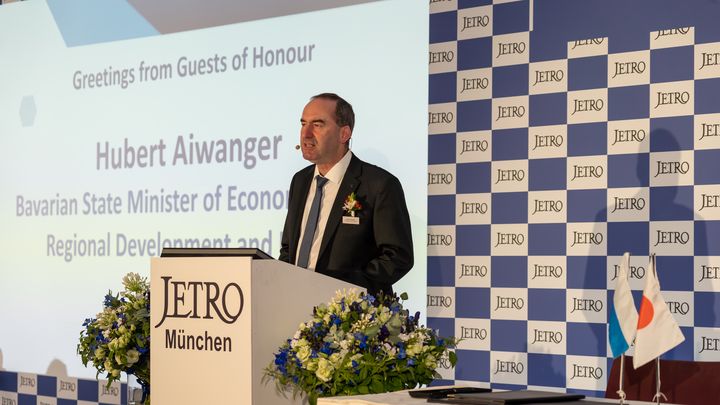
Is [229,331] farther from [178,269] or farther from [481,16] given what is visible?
[481,16]

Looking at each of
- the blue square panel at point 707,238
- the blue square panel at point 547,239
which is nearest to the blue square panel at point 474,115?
the blue square panel at point 547,239

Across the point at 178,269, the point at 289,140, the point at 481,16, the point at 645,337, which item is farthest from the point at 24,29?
the point at 645,337

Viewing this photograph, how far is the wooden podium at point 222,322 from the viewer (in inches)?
111

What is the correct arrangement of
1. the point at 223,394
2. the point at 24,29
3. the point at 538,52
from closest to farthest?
the point at 223,394 < the point at 538,52 < the point at 24,29

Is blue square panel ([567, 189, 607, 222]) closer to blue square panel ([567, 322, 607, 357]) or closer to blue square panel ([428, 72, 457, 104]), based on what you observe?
blue square panel ([567, 322, 607, 357])

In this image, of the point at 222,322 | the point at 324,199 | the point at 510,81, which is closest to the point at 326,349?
the point at 222,322

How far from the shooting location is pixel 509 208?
4539 mm

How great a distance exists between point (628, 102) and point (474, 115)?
0.73 meters

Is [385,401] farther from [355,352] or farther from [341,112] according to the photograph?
[341,112]

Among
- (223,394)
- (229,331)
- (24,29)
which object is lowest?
(223,394)

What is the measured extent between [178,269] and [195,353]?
0.83 ft

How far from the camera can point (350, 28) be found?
4.90 m

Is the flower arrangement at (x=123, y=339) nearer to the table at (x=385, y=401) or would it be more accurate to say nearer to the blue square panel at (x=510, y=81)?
the table at (x=385, y=401)

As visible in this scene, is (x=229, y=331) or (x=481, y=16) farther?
(x=481, y=16)
